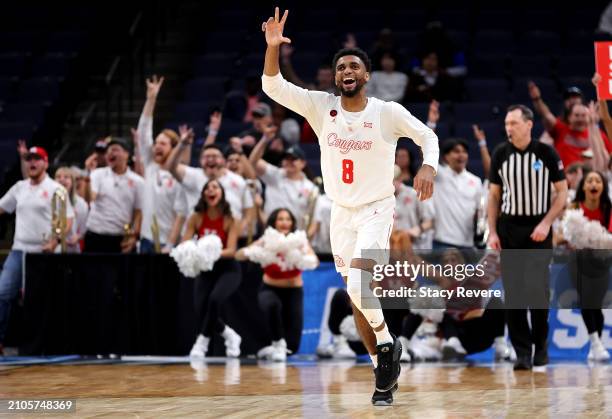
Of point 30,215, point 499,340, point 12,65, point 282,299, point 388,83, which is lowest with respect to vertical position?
point 499,340

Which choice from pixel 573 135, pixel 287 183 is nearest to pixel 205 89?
pixel 287 183

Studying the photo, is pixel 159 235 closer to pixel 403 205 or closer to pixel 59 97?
pixel 403 205

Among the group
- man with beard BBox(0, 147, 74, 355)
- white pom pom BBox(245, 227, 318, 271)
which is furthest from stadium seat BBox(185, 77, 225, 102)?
white pom pom BBox(245, 227, 318, 271)

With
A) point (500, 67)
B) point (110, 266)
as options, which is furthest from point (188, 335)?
point (500, 67)

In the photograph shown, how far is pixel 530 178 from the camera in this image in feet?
31.0

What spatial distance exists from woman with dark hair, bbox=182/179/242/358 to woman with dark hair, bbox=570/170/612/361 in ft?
10.5

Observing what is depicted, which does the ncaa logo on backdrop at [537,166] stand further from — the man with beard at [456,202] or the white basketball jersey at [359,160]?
the white basketball jersey at [359,160]

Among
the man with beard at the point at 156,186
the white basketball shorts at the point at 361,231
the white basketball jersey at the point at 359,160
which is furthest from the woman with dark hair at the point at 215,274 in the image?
the white basketball jersey at the point at 359,160

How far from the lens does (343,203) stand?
281 inches

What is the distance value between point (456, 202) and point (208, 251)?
2610 mm

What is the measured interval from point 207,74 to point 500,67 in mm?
4247

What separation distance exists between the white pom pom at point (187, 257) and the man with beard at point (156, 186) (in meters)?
1.08

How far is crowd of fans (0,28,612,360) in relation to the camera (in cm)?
1066

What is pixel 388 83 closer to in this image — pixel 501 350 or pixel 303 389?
pixel 501 350
